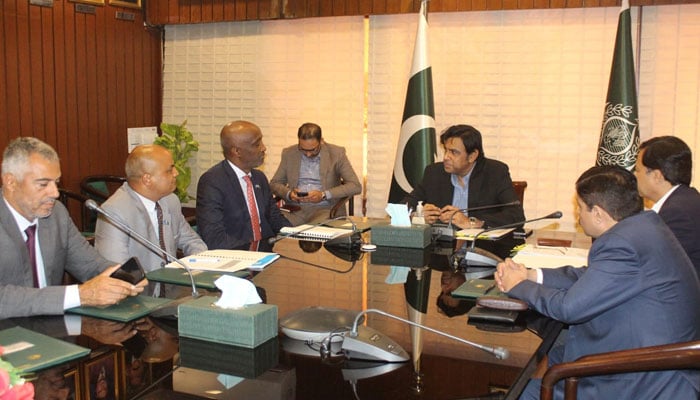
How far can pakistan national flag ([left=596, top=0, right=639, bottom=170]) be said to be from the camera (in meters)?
4.82

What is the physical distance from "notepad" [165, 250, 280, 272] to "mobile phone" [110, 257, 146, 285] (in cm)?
44

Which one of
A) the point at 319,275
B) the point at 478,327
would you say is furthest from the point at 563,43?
the point at 478,327

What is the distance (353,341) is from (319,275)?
0.97m

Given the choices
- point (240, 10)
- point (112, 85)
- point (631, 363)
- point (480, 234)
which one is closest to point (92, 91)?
point (112, 85)

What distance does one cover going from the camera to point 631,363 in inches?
65.7

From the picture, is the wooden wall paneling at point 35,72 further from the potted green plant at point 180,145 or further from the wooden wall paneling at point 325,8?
the wooden wall paneling at point 325,8

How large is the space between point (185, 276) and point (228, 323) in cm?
79

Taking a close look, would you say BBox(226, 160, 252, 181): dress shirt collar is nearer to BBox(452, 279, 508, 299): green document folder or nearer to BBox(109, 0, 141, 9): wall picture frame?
BBox(452, 279, 508, 299): green document folder

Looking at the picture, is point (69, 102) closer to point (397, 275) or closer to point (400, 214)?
point (400, 214)

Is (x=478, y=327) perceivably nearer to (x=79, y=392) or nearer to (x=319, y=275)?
(x=319, y=275)

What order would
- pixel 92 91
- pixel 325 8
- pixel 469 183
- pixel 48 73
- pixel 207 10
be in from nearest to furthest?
pixel 469 183
pixel 48 73
pixel 325 8
pixel 92 91
pixel 207 10

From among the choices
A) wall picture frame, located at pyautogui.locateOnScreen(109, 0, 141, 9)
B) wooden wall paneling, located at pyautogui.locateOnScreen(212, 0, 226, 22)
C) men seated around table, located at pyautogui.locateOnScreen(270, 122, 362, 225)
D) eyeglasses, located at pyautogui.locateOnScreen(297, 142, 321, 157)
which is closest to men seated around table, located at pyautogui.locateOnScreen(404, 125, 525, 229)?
men seated around table, located at pyautogui.locateOnScreen(270, 122, 362, 225)

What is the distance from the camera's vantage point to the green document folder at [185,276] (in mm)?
2444

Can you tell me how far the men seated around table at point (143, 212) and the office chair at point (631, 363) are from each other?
179 centimetres
